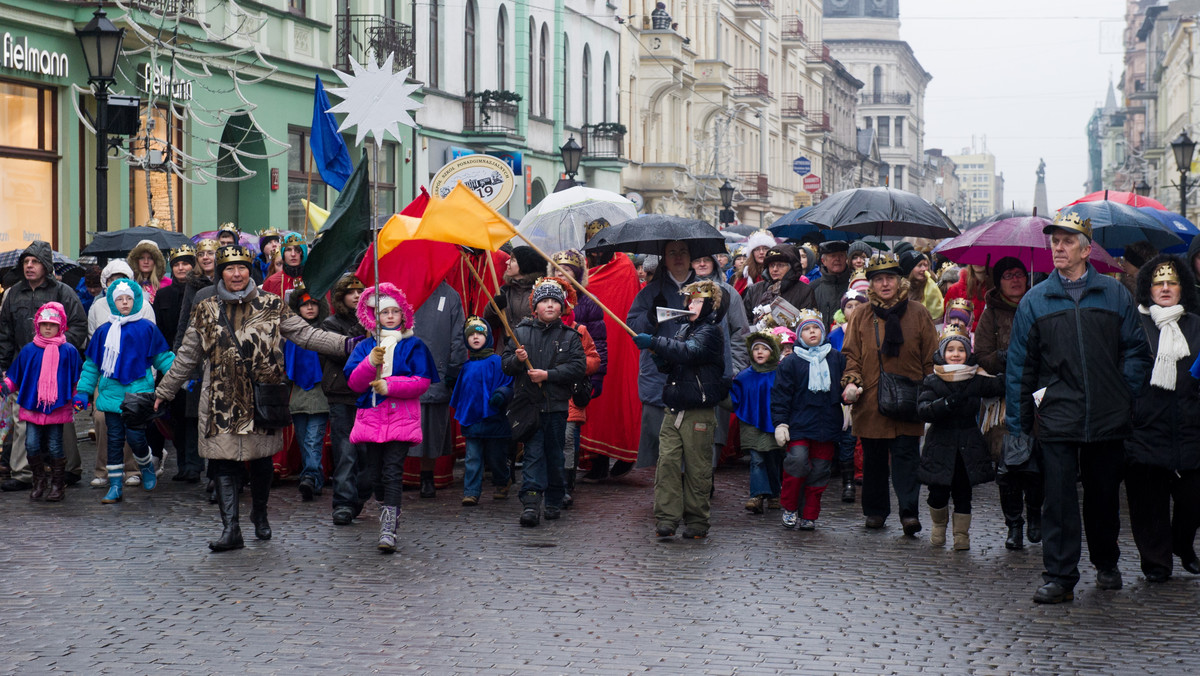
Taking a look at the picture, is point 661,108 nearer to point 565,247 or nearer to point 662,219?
point 565,247

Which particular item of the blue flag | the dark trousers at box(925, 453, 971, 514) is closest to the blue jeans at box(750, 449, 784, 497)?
the dark trousers at box(925, 453, 971, 514)

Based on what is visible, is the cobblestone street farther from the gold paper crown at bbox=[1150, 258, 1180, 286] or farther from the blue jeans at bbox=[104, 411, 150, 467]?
the gold paper crown at bbox=[1150, 258, 1180, 286]

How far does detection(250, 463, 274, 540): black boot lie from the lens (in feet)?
30.9

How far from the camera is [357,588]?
26.3ft

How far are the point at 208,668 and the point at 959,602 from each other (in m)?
3.82

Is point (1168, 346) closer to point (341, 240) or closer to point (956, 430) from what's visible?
point (956, 430)

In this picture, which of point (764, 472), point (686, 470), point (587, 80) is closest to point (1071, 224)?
point (686, 470)

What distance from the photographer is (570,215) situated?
14.1m

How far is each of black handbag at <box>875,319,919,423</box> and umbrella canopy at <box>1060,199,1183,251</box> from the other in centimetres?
200

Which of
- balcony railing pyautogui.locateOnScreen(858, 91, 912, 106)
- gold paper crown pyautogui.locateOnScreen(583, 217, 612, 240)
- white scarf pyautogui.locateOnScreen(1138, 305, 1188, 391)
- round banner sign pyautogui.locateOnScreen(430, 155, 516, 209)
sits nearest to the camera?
white scarf pyautogui.locateOnScreen(1138, 305, 1188, 391)

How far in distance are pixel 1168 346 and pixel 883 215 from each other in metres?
5.21

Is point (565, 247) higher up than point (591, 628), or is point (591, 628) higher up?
point (565, 247)

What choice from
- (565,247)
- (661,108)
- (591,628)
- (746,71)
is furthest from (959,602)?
(746,71)

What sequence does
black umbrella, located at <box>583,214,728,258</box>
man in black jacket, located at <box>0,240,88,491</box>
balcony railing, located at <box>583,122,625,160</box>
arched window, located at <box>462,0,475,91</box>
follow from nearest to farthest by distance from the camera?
black umbrella, located at <box>583,214,728,258</box> → man in black jacket, located at <box>0,240,88,491</box> → arched window, located at <box>462,0,475,91</box> → balcony railing, located at <box>583,122,625,160</box>
